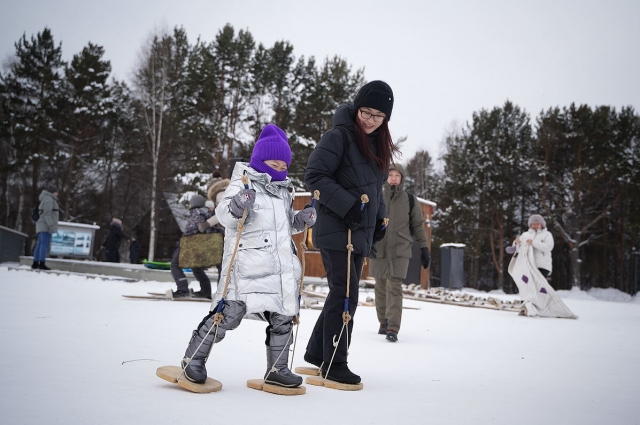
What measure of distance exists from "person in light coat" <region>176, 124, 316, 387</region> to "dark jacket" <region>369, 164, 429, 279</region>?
2823 millimetres

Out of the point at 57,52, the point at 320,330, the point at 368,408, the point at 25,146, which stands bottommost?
the point at 368,408

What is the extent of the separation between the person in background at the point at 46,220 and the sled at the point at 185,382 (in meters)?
10.5

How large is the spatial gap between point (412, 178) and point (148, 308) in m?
35.2

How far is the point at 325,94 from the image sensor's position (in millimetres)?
27062

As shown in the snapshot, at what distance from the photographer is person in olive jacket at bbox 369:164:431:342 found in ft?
19.4

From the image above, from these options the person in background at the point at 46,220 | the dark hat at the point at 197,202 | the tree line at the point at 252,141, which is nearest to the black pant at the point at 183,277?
the dark hat at the point at 197,202

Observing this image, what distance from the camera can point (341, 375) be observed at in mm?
3422

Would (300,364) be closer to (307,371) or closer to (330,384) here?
(307,371)

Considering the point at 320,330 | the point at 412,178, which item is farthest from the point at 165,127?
the point at 320,330

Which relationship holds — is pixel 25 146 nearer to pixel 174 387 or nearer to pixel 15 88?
pixel 15 88

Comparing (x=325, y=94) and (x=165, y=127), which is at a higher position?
(x=325, y=94)

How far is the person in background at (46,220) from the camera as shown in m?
12.4

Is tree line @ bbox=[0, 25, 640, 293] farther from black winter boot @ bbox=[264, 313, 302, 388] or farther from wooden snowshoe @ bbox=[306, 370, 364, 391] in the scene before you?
black winter boot @ bbox=[264, 313, 302, 388]

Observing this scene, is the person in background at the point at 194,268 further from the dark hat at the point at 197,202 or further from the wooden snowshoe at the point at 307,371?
the wooden snowshoe at the point at 307,371
